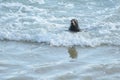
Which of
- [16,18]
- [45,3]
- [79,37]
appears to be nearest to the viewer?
[79,37]

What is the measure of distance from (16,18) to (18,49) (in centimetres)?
267

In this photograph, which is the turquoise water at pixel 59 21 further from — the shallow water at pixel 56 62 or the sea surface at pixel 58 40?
the shallow water at pixel 56 62

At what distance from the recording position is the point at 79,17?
13.5m

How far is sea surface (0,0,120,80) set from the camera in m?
9.44

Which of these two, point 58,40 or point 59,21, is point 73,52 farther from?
point 59,21

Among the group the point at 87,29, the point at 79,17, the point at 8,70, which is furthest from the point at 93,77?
the point at 79,17

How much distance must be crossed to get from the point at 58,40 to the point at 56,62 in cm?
159

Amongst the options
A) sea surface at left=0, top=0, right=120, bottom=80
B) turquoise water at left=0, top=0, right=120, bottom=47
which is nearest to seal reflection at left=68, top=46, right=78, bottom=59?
sea surface at left=0, top=0, right=120, bottom=80

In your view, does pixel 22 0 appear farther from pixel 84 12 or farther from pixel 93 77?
pixel 93 77

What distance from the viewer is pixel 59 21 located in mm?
13156

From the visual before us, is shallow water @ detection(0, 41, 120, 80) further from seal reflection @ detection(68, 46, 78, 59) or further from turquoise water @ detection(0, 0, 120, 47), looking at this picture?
turquoise water @ detection(0, 0, 120, 47)

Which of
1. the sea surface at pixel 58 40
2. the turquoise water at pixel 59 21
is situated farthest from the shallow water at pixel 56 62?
the turquoise water at pixel 59 21

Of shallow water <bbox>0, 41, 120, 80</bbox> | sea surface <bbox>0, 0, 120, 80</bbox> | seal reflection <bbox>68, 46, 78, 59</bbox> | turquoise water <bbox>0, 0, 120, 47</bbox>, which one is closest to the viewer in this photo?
shallow water <bbox>0, 41, 120, 80</bbox>

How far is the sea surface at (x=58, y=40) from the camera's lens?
9.44 metres
